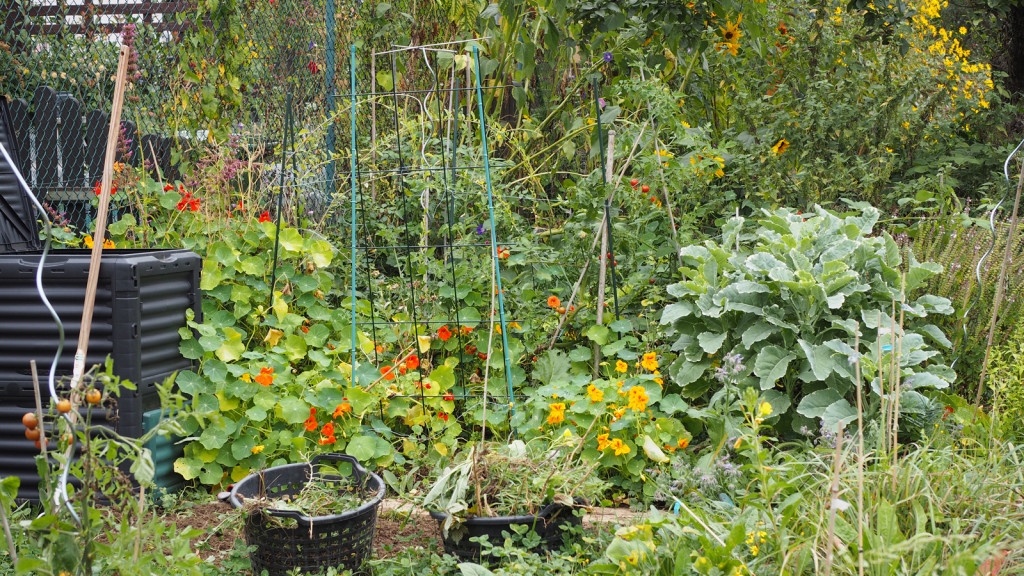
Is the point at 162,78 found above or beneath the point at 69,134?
above

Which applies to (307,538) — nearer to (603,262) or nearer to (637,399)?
(637,399)

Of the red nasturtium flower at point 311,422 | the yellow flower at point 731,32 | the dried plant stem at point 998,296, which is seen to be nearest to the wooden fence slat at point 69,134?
the red nasturtium flower at point 311,422

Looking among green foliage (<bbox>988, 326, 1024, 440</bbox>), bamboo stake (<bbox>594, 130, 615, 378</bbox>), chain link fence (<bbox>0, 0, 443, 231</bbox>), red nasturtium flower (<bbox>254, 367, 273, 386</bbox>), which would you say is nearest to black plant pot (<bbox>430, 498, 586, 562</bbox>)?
red nasturtium flower (<bbox>254, 367, 273, 386</bbox>)

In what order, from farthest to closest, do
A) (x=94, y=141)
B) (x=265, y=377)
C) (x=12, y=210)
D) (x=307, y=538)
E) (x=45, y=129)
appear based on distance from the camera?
(x=94, y=141) → (x=45, y=129) → (x=12, y=210) → (x=265, y=377) → (x=307, y=538)

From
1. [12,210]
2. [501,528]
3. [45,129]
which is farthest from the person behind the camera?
[45,129]

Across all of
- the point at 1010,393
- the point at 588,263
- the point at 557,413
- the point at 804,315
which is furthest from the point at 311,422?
the point at 1010,393

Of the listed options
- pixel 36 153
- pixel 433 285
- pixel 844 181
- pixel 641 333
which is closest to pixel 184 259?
pixel 433 285

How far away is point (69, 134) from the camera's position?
429 cm

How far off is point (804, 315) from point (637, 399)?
31.4 inches

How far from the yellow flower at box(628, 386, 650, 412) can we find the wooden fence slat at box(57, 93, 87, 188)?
3.30 meters

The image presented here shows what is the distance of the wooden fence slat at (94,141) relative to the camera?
434 cm

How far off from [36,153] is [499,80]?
257 centimetres

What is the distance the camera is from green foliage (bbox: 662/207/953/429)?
2756mm

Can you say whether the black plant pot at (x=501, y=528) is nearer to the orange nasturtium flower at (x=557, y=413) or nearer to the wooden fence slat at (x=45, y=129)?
the orange nasturtium flower at (x=557, y=413)
